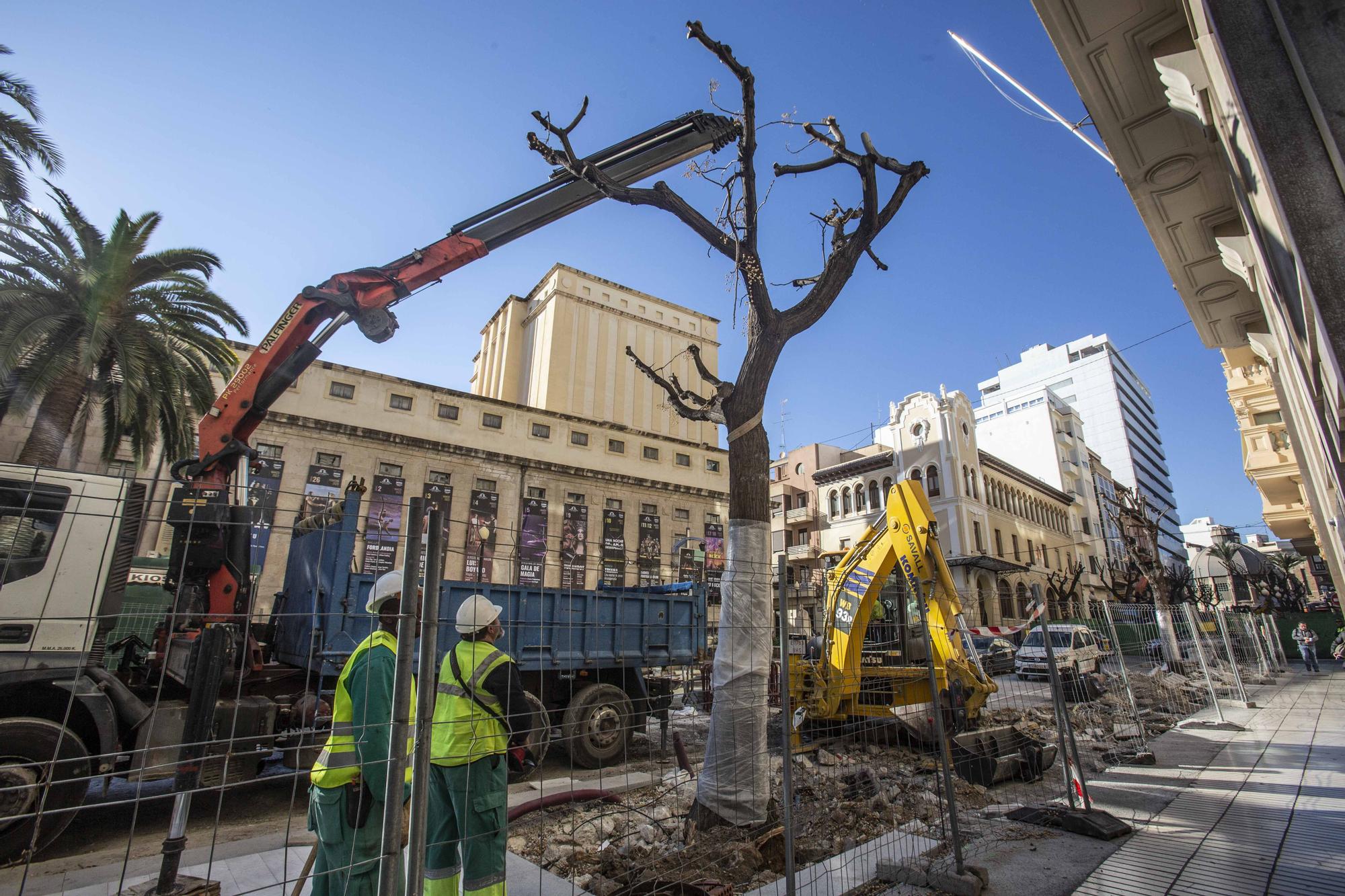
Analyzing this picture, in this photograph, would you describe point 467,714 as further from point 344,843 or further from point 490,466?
point 490,466

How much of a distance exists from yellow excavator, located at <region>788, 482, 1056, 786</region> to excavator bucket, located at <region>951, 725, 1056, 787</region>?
12 mm

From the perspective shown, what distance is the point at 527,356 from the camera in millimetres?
44312

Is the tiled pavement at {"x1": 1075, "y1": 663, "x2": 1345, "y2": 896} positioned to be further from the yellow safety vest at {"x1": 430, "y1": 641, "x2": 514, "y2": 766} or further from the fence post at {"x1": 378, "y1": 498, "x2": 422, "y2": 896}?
the fence post at {"x1": 378, "y1": 498, "x2": 422, "y2": 896}

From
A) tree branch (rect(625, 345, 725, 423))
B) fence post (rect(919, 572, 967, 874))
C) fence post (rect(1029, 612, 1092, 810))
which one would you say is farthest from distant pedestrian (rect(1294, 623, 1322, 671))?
tree branch (rect(625, 345, 725, 423))

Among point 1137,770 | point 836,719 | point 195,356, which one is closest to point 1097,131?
point 1137,770

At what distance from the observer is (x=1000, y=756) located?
7.30 meters

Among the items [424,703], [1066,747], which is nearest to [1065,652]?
[1066,747]

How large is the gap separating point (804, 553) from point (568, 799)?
35.2 m

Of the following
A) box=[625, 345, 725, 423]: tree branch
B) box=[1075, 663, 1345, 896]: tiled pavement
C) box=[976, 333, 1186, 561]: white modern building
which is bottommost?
box=[1075, 663, 1345, 896]: tiled pavement

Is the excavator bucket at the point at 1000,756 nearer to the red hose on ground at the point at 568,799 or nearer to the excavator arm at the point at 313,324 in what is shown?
the red hose on ground at the point at 568,799

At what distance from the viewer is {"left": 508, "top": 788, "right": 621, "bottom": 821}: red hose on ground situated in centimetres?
528

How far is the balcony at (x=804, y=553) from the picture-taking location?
38.5 metres

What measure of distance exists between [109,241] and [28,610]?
12383 millimetres

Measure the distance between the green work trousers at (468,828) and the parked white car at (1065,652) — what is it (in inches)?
705
